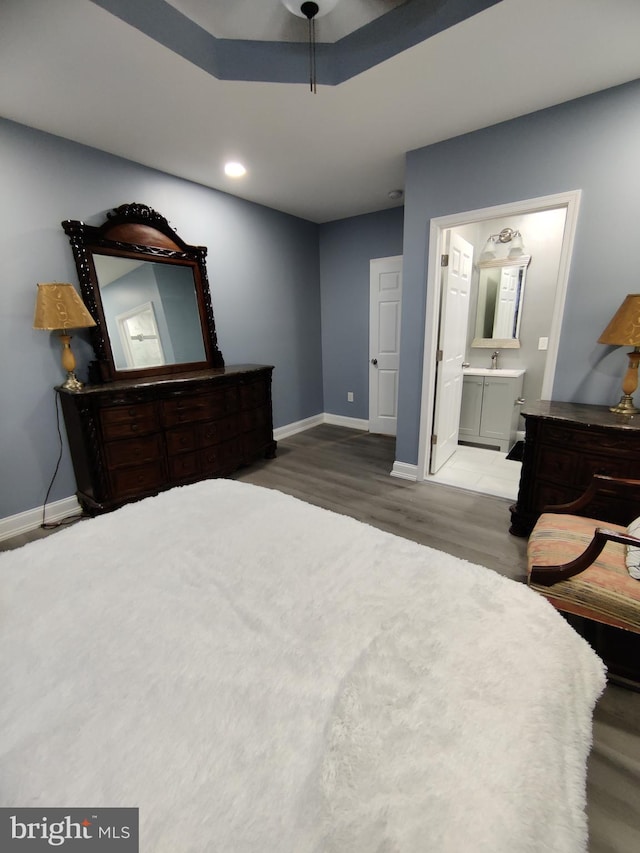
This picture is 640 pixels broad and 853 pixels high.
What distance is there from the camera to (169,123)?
2201mm

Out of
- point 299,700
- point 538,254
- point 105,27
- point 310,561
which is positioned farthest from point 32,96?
point 538,254

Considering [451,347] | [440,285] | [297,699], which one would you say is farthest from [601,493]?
[297,699]

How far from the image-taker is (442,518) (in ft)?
8.39

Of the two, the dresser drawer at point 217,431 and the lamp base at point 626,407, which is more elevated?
the lamp base at point 626,407

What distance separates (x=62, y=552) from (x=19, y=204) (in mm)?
2334

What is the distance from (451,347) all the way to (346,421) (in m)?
2.07

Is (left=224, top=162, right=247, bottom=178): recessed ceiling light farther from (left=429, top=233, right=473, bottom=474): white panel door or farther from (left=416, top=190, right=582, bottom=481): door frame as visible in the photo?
(left=429, top=233, right=473, bottom=474): white panel door

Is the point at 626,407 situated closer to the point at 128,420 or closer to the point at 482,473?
the point at 482,473

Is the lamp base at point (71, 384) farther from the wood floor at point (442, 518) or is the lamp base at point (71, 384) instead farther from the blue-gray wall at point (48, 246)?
the wood floor at point (442, 518)

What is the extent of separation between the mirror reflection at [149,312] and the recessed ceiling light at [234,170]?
2.75ft

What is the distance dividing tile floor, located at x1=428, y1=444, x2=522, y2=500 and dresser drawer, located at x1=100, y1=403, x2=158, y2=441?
236 cm

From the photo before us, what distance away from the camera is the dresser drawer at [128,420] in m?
2.36

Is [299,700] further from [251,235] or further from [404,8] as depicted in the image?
[251,235]

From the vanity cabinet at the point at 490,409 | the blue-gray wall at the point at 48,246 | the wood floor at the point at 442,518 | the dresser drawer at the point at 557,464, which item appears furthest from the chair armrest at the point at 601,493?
the blue-gray wall at the point at 48,246
